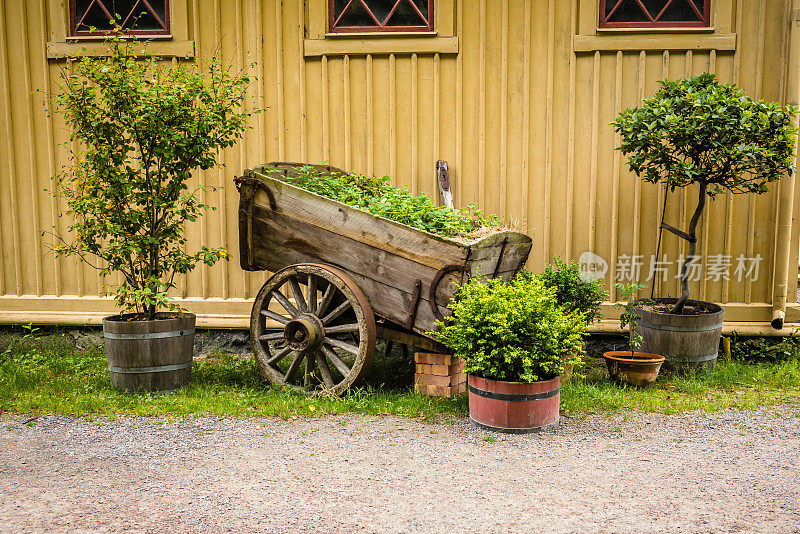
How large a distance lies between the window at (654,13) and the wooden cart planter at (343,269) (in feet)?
8.16

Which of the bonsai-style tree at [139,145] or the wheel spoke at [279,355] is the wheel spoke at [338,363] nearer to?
the wheel spoke at [279,355]

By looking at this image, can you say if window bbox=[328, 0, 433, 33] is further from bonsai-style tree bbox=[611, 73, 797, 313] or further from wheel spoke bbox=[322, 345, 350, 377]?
wheel spoke bbox=[322, 345, 350, 377]

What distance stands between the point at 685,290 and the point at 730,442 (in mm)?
1689

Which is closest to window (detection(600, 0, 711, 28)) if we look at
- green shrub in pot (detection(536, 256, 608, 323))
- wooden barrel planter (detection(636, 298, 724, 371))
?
green shrub in pot (detection(536, 256, 608, 323))

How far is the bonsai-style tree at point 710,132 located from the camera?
16.3 feet

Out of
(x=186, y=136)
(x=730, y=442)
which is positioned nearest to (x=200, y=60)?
(x=186, y=136)

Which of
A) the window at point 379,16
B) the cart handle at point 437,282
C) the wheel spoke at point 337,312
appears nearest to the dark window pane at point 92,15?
the window at point 379,16

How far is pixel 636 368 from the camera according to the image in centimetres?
514

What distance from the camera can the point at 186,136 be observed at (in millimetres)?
4922

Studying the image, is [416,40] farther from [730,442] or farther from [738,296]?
[730,442]

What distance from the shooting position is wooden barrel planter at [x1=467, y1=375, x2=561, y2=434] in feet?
13.4

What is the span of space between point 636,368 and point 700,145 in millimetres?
1777

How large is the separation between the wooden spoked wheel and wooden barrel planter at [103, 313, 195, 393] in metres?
0.57

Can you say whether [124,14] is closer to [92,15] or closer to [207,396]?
[92,15]
